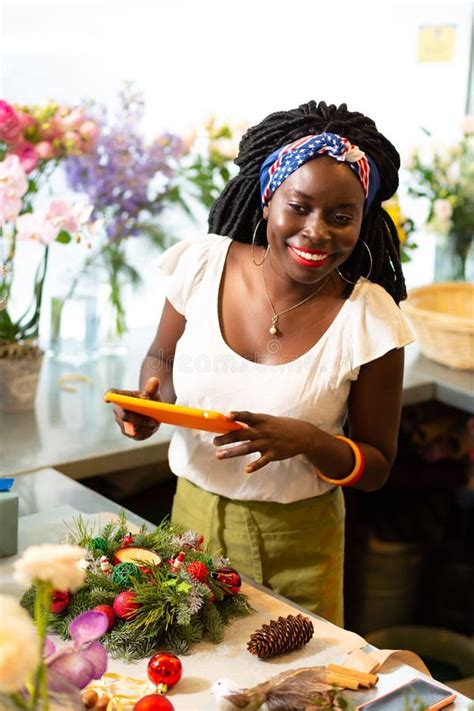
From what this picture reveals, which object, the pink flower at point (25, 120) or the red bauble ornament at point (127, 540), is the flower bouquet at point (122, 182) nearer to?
the pink flower at point (25, 120)

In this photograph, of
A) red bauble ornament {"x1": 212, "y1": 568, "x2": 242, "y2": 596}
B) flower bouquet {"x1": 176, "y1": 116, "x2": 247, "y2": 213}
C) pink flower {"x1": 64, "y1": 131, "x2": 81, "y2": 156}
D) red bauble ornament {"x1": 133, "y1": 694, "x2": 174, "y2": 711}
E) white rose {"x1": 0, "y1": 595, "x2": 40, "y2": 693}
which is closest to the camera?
white rose {"x1": 0, "y1": 595, "x2": 40, "y2": 693}

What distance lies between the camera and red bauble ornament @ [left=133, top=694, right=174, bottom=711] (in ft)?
3.51

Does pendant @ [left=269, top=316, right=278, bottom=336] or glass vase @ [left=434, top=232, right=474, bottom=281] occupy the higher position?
pendant @ [left=269, top=316, right=278, bottom=336]

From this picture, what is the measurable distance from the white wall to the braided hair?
0.87m

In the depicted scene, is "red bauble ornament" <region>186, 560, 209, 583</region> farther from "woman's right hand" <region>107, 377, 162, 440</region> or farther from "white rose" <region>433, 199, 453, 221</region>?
"white rose" <region>433, 199, 453, 221</region>

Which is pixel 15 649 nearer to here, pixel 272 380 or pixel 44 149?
pixel 272 380

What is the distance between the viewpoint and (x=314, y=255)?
1.42 meters

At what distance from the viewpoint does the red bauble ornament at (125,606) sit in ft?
4.03

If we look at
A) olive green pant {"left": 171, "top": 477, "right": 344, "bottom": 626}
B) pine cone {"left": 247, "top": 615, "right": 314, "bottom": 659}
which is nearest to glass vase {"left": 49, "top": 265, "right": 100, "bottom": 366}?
olive green pant {"left": 171, "top": 477, "right": 344, "bottom": 626}

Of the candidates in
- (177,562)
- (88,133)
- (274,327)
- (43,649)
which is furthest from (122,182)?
(43,649)

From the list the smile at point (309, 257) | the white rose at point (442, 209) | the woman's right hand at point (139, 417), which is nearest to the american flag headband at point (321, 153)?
the smile at point (309, 257)

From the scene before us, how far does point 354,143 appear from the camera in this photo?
146 centimetres

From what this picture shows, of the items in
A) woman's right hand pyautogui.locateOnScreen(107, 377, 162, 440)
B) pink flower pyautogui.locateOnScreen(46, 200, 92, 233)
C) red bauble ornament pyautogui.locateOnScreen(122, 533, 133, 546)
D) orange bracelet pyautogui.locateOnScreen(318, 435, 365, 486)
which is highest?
pink flower pyautogui.locateOnScreen(46, 200, 92, 233)

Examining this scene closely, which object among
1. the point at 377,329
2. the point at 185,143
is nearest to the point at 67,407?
the point at 185,143
